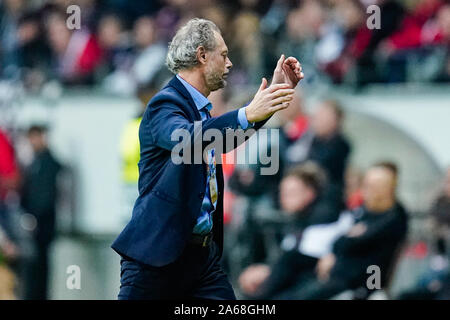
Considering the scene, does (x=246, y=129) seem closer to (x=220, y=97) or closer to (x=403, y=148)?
(x=220, y=97)

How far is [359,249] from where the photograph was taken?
8.23m

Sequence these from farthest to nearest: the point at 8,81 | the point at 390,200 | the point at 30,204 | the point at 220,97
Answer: the point at 8,81 → the point at 30,204 → the point at 220,97 → the point at 390,200

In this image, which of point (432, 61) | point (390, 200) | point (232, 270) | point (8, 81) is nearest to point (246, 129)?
point (390, 200)

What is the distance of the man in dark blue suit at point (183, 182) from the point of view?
16.0 feet

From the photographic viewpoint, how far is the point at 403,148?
10.3 meters

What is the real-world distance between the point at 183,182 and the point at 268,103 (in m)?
0.62

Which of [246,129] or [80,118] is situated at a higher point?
[80,118]

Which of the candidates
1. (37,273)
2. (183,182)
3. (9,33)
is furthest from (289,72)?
(9,33)

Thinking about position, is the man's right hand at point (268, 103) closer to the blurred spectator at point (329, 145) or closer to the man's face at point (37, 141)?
the blurred spectator at point (329, 145)

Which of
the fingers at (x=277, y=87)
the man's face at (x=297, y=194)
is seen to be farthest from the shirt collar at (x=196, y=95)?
the man's face at (x=297, y=194)

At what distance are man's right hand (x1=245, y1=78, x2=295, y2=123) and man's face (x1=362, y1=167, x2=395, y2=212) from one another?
12.1 ft

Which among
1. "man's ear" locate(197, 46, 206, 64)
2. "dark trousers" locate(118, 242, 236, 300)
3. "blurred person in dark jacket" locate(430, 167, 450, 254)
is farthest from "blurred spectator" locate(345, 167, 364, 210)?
"man's ear" locate(197, 46, 206, 64)

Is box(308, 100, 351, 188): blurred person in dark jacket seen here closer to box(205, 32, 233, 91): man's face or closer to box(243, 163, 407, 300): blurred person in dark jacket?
box(243, 163, 407, 300): blurred person in dark jacket
